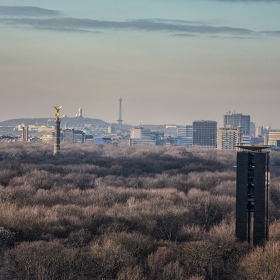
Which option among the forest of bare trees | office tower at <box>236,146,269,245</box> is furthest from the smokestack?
office tower at <box>236,146,269,245</box>

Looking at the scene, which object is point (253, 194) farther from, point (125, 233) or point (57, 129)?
point (57, 129)

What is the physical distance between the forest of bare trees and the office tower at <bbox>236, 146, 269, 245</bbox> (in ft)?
2.83

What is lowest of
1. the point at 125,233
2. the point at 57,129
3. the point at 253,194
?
the point at 125,233

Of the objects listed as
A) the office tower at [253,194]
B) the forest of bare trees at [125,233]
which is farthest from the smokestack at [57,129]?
the office tower at [253,194]

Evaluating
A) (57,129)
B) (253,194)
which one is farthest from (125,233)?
(57,129)

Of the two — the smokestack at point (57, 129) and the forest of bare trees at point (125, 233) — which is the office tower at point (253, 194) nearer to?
the forest of bare trees at point (125, 233)

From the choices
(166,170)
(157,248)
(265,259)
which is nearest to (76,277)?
(157,248)

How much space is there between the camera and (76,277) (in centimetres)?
3294

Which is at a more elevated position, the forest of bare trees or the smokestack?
the smokestack

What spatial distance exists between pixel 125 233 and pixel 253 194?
846 cm

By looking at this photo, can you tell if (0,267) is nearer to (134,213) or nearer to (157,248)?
(157,248)

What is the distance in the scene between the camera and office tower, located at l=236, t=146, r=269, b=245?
36.5 meters

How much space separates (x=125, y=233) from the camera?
40625mm

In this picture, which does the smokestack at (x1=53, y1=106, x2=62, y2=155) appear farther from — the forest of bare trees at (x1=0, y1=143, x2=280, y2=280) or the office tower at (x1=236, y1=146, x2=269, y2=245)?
the office tower at (x1=236, y1=146, x2=269, y2=245)
